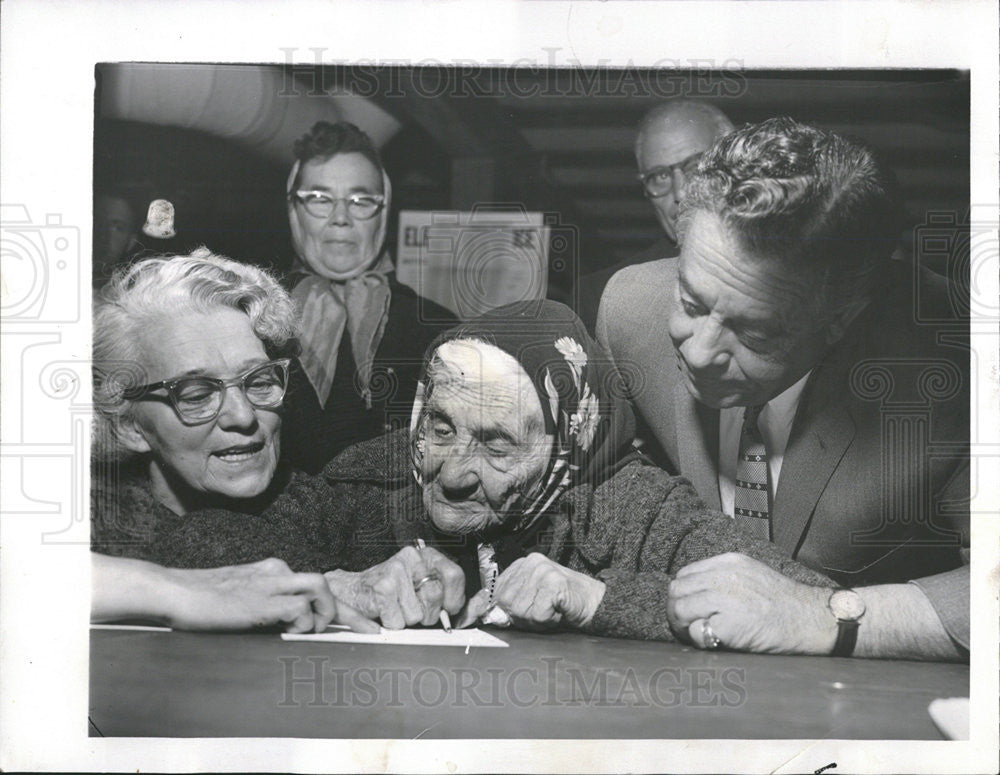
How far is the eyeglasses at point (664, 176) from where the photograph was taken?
8.65 ft

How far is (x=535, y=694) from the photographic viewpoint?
264 centimetres

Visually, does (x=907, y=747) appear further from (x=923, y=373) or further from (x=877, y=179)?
(x=877, y=179)

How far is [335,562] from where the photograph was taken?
262 cm

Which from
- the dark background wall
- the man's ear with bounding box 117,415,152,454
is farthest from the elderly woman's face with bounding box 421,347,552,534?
the man's ear with bounding box 117,415,152,454

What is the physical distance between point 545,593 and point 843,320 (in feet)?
3.69

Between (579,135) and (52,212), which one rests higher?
(579,135)

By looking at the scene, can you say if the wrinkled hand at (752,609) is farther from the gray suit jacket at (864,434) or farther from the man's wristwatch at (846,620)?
the gray suit jacket at (864,434)

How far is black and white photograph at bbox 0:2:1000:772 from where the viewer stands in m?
2.61

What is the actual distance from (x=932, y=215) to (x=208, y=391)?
81.9 inches

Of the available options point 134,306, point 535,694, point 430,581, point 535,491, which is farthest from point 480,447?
point 134,306

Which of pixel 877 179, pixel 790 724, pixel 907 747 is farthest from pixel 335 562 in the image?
pixel 877 179

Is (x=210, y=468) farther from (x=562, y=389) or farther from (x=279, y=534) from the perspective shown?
(x=562, y=389)

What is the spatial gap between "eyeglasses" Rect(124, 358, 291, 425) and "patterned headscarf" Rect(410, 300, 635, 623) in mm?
398

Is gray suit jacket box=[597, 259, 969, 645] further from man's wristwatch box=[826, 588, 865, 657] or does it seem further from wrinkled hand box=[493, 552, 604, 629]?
wrinkled hand box=[493, 552, 604, 629]
